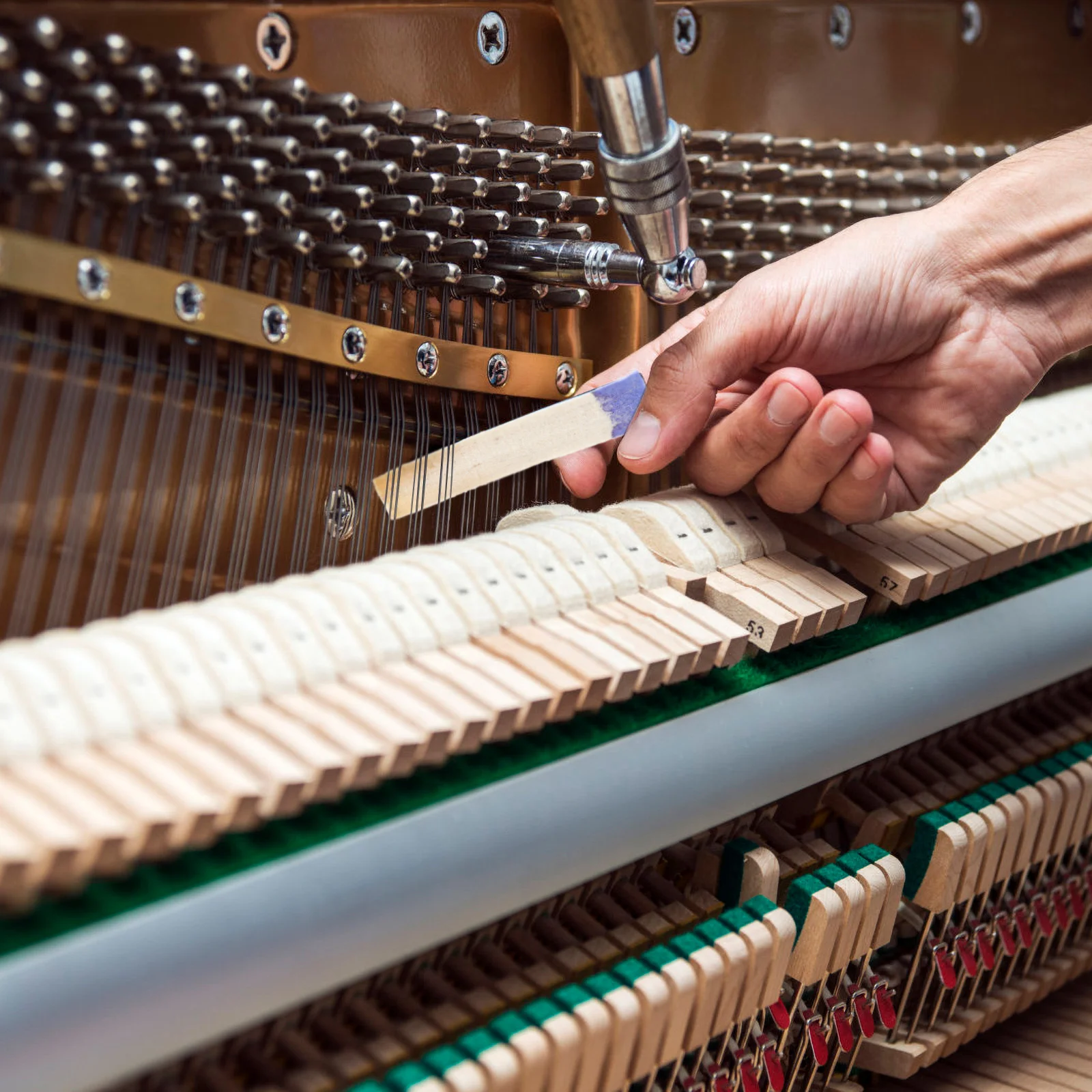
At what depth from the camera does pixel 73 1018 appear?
0.95m

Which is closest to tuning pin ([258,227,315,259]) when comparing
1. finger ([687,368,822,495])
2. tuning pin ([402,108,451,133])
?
tuning pin ([402,108,451,133])

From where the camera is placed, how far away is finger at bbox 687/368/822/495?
1607mm

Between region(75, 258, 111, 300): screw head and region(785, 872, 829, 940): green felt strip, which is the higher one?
region(75, 258, 111, 300): screw head

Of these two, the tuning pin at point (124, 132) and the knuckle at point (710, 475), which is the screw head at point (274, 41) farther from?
the knuckle at point (710, 475)

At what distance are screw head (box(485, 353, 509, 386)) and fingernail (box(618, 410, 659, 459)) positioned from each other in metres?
0.19

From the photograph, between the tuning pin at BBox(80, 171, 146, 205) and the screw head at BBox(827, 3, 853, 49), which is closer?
the tuning pin at BBox(80, 171, 146, 205)

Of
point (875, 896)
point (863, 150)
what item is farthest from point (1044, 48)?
point (875, 896)

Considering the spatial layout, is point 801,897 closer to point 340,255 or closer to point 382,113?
point 340,255

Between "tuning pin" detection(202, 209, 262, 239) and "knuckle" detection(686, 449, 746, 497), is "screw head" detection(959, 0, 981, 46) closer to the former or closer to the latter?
"knuckle" detection(686, 449, 746, 497)

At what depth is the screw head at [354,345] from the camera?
1.53 m

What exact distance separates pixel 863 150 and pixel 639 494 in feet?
2.47

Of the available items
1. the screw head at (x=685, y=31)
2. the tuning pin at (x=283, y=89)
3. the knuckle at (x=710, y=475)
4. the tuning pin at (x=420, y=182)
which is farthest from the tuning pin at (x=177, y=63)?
the screw head at (x=685, y=31)

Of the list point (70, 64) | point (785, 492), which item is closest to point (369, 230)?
point (70, 64)

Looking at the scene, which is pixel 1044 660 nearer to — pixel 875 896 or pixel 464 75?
pixel 875 896
